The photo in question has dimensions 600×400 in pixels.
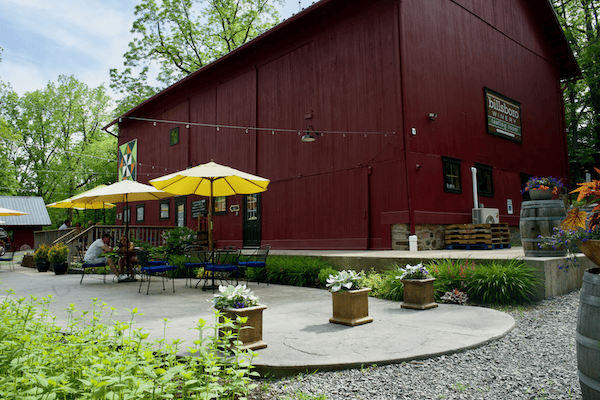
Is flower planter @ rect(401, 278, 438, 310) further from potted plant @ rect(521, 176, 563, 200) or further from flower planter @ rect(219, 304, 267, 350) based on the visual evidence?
flower planter @ rect(219, 304, 267, 350)

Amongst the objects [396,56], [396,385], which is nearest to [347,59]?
[396,56]

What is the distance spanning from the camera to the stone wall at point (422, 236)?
9805 mm

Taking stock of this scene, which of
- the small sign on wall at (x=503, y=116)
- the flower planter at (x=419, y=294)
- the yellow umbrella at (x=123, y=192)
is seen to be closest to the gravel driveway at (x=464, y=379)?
the flower planter at (x=419, y=294)

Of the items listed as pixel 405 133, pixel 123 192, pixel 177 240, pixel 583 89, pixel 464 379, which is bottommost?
pixel 464 379

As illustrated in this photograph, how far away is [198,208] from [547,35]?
15166 mm

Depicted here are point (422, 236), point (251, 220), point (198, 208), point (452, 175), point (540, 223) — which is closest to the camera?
point (540, 223)

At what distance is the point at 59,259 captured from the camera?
1223 cm

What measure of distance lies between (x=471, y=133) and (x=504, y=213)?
9.44ft

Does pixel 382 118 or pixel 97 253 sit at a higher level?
pixel 382 118

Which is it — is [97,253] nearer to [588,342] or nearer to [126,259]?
[126,259]

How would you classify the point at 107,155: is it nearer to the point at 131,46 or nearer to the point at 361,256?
the point at 131,46

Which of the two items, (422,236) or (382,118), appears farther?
(382,118)

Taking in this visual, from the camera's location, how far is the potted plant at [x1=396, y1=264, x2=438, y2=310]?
5562 millimetres

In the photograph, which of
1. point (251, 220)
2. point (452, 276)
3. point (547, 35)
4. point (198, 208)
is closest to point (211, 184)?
point (452, 276)
